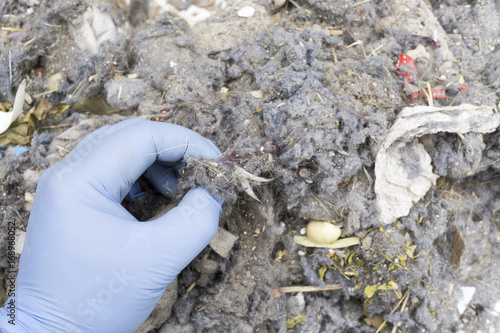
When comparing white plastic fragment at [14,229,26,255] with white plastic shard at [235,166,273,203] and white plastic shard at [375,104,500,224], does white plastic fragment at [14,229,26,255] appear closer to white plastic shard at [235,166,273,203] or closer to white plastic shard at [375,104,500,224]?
white plastic shard at [235,166,273,203]

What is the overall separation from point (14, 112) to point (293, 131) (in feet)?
4.97

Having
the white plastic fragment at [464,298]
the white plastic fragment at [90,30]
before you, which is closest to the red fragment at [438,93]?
the white plastic fragment at [464,298]

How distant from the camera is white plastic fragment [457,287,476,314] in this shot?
88.2 inches

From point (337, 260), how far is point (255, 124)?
910 mm

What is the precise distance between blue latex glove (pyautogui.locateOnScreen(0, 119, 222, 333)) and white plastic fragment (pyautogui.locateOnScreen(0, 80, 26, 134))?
61cm

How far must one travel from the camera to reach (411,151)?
6.30ft

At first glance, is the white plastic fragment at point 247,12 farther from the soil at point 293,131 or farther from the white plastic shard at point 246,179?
the white plastic shard at point 246,179

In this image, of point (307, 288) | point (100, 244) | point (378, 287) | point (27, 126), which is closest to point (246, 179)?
point (100, 244)

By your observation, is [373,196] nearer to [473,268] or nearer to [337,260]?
[337,260]

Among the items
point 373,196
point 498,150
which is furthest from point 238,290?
point 498,150

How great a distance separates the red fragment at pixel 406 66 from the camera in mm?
2006

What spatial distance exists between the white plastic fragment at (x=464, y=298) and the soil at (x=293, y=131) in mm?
32

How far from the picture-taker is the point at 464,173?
1.97 m

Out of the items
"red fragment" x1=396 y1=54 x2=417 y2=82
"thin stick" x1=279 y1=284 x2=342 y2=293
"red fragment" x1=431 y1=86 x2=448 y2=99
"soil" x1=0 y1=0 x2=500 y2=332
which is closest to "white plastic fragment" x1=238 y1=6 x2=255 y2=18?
"soil" x1=0 y1=0 x2=500 y2=332
